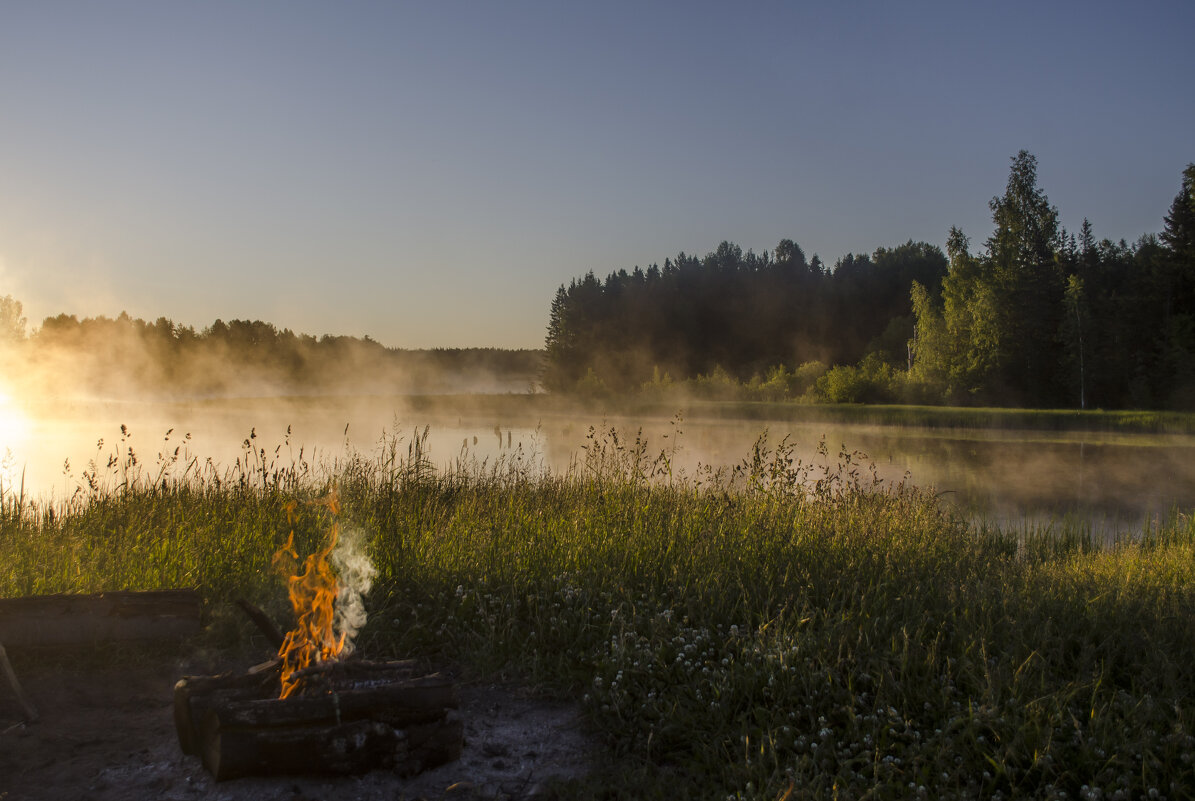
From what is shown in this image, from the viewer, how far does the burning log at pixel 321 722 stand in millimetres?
3156

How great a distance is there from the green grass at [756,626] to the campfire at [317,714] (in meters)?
0.86

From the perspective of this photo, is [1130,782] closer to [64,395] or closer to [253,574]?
[253,574]

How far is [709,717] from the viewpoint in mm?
3658

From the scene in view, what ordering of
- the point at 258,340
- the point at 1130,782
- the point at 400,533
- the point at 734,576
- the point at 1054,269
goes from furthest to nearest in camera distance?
the point at 258,340, the point at 1054,269, the point at 400,533, the point at 734,576, the point at 1130,782

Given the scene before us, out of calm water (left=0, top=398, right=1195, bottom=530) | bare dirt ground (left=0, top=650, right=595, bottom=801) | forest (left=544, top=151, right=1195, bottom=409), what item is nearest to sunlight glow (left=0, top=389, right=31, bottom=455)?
calm water (left=0, top=398, right=1195, bottom=530)

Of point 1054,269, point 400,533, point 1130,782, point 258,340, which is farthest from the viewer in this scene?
point 258,340

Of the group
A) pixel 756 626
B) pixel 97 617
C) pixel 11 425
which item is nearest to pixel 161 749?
pixel 97 617

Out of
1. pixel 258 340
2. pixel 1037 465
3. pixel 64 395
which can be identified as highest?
pixel 258 340

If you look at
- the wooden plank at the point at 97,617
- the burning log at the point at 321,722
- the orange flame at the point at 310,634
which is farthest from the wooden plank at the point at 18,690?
the orange flame at the point at 310,634

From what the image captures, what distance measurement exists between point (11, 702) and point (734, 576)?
430cm

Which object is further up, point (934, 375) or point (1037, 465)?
point (934, 375)

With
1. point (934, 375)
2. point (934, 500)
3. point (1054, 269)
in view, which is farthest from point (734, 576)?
point (1054, 269)

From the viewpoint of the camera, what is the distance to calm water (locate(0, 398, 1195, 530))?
1277 cm

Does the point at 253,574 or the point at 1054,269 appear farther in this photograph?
the point at 1054,269
